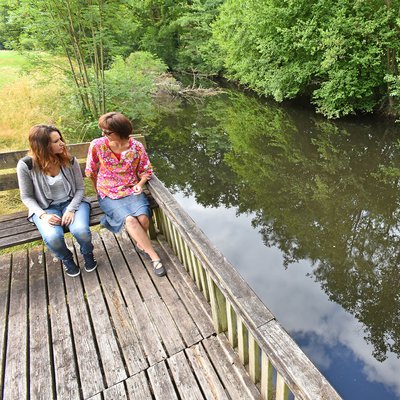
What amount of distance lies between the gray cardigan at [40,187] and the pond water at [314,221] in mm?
2652

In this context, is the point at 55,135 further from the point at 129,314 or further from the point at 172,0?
the point at 172,0

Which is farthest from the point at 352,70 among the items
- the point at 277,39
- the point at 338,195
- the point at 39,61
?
the point at 39,61

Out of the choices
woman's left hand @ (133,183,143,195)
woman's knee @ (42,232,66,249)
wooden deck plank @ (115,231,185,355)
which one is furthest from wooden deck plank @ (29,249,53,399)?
woman's left hand @ (133,183,143,195)

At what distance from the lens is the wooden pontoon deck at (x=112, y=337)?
187 centimetres

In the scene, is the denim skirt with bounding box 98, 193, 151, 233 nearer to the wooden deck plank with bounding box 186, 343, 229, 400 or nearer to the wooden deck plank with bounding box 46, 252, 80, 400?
the wooden deck plank with bounding box 46, 252, 80, 400

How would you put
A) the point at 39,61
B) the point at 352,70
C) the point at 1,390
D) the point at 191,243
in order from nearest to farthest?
1. the point at 1,390
2. the point at 191,243
3. the point at 39,61
4. the point at 352,70

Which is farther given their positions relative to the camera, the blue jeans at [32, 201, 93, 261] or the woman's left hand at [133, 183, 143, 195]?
the woman's left hand at [133, 183, 143, 195]

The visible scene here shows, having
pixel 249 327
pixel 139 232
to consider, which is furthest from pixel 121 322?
pixel 249 327

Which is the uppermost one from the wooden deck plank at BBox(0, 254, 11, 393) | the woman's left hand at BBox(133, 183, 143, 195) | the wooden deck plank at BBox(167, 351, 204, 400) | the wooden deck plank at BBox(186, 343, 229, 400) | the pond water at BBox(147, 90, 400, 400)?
the woman's left hand at BBox(133, 183, 143, 195)

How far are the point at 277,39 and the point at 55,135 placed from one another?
1090 cm

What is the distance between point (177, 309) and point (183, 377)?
541 millimetres

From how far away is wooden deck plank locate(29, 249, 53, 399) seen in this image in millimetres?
1903

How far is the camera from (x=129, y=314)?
2.38 m

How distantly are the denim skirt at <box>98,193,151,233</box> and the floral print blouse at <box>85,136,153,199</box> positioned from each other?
0.05 meters
